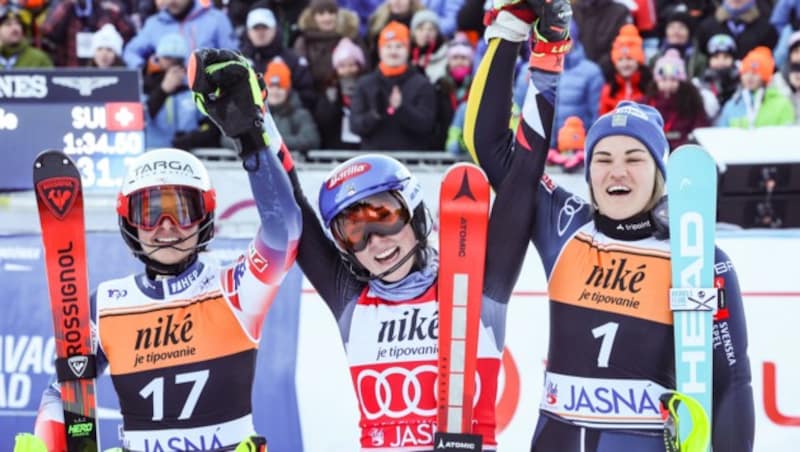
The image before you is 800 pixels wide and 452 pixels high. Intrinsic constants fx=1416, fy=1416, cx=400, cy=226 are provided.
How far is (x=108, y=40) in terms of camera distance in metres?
11.2

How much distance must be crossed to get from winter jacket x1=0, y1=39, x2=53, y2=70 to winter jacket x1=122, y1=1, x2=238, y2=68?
745 millimetres

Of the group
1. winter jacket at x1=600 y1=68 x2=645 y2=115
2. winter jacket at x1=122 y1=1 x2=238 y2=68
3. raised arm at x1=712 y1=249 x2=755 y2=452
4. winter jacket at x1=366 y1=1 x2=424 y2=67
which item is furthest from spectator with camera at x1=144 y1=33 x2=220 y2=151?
raised arm at x1=712 y1=249 x2=755 y2=452

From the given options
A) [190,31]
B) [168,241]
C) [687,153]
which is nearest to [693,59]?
[190,31]

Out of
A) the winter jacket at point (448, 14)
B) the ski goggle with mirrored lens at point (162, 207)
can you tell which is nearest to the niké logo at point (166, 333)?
the ski goggle with mirrored lens at point (162, 207)

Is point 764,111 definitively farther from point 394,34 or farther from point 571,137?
point 394,34

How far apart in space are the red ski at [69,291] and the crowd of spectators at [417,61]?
474 centimetres

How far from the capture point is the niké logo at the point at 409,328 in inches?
185

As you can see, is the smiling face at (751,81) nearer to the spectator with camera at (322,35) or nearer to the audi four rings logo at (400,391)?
the spectator with camera at (322,35)

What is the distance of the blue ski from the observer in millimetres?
4633

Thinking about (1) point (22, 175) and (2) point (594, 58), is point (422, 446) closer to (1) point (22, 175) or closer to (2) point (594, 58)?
(1) point (22, 175)

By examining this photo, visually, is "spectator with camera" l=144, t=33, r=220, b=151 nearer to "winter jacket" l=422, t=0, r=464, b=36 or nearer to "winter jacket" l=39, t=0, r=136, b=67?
"winter jacket" l=39, t=0, r=136, b=67

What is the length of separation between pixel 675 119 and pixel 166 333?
5677 mm

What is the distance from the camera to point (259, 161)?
15.5 feet

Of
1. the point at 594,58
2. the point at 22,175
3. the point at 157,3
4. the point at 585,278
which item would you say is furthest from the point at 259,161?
the point at 157,3
